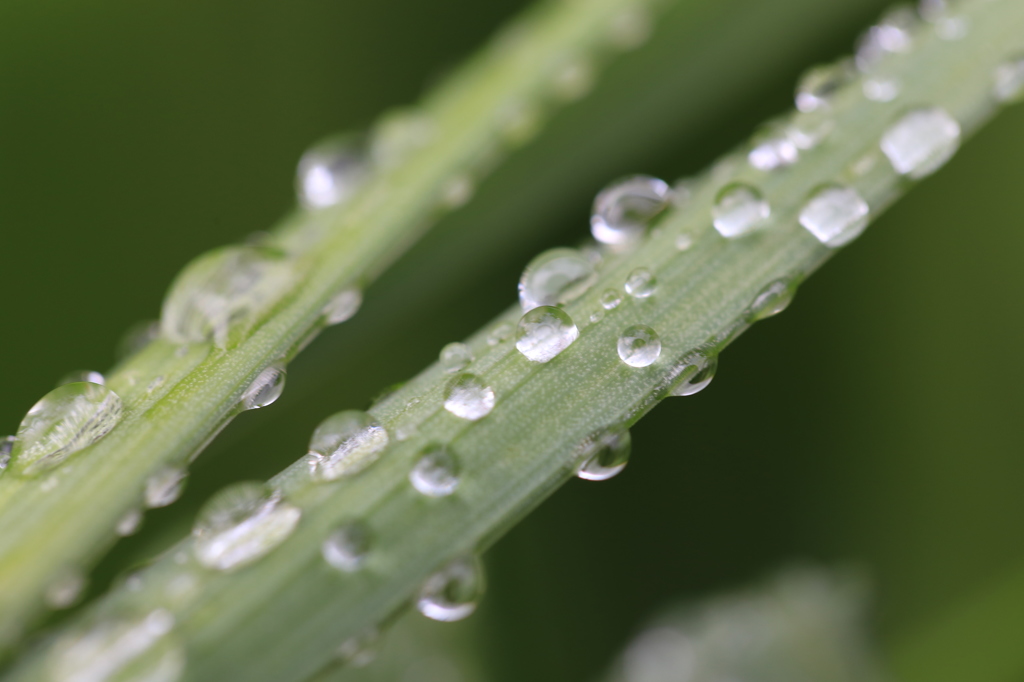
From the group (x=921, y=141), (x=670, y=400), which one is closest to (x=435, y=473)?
(x=921, y=141)

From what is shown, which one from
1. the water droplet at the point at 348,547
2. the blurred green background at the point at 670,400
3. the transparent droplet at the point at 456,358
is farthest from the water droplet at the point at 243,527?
the blurred green background at the point at 670,400

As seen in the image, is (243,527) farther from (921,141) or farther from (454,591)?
(921,141)

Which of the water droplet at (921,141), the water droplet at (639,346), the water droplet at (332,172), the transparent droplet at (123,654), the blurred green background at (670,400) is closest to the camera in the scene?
the transparent droplet at (123,654)

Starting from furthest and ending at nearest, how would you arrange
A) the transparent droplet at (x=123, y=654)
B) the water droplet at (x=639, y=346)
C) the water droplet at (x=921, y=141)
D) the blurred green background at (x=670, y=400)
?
the blurred green background at (x=670, y=400) < the water droplet at (x=921, y=141) < the water droplet at (x=639, y=346) < the transparent droplet at (x=123, y=654)

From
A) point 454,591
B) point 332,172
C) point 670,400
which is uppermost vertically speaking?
point 332,172

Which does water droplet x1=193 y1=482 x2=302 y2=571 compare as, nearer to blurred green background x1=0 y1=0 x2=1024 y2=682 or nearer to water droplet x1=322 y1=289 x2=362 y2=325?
water droplet x1=322 y1=289 x2=362 y2=325

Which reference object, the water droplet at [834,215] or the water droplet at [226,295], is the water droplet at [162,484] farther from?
the water droplet at [834,215]

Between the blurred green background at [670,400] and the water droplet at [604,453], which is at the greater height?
the blurred green background at [670,400]
